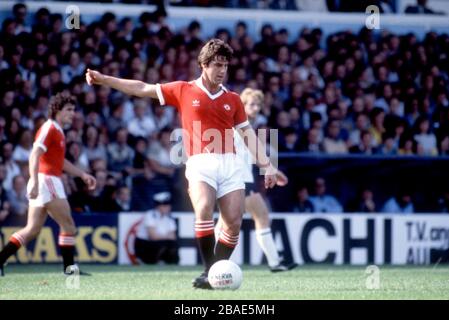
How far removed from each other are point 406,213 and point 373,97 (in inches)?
133

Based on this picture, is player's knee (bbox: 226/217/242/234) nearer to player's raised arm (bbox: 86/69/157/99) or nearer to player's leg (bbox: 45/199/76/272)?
player's raised arm (bbox: 86/69/157/99)

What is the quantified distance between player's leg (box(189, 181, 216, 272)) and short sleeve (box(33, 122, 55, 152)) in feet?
10.2

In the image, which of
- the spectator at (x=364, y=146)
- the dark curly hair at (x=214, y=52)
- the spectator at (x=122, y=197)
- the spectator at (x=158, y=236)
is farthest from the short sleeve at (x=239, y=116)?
the spectator at (x=364, y=146)

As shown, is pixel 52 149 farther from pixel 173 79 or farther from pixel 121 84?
pixel 173 79

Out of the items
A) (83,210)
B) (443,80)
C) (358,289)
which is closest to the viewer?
(358,289)

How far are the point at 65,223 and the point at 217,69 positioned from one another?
12.7 ft

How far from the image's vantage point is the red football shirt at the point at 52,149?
12992 millimetres

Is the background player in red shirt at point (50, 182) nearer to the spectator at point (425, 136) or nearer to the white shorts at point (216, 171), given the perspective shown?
the white shorts at point (216, 171)

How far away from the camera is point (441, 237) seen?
1769 centimetres

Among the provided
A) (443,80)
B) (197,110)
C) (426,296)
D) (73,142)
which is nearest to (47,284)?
(197,110)

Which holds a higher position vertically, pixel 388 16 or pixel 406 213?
pixel 388 16

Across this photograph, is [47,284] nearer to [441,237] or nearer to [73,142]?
[73,142]

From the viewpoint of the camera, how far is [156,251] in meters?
16.9

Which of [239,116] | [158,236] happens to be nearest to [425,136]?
[158,236]
